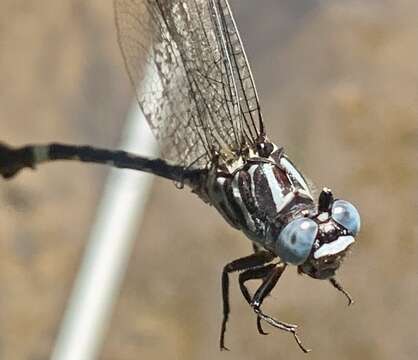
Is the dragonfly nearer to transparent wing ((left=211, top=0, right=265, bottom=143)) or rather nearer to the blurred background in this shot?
transparent wing ((left=211, top=0, right=265, bottom=143))

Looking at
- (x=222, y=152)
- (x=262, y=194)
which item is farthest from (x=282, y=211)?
(x=222, y=152)

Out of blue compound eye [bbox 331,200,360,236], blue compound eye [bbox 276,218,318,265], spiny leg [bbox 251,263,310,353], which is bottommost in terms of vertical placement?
spiny leg [bbox 251,263,310,353]

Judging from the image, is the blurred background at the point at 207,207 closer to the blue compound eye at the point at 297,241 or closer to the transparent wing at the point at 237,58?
the transparent wing at the point at 237,58

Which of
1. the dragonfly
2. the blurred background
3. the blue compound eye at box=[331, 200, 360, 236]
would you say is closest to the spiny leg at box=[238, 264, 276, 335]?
the dragonfly

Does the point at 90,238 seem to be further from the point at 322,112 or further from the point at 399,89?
the point at 399,89

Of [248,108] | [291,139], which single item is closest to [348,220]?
[248,108]

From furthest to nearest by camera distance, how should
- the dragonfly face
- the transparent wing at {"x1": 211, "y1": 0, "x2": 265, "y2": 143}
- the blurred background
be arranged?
1. the blurred background
2. the transparent wing at {"x1": 211, "y1": 0, "x2": 265, "y2": 143}
3. the dragonfly face

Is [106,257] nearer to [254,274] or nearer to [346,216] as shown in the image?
[254,274]
